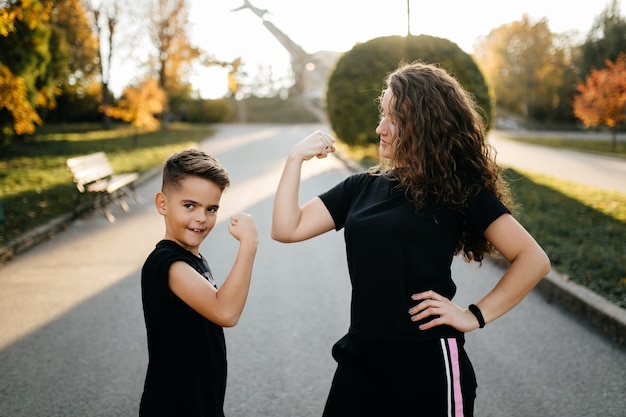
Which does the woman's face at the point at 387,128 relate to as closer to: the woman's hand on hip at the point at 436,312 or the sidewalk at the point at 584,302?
the woman's hand on hip at the point at 436,312

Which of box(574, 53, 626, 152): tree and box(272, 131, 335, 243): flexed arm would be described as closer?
box(272, 131, 335, 243): flexed arm

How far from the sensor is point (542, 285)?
18.7 feet

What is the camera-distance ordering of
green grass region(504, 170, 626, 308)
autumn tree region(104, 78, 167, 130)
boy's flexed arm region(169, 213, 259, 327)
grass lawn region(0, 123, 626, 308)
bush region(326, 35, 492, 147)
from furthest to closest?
autumn tree region(104, 78, 167, 130), bush region(326, 35, 492, 147), grass lawn region(0, 123, 626, 308), green grass region(504, 170, 626, 308), boy's flexed arm region(169, 213, 259, 327)

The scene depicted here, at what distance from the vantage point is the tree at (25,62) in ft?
25.4

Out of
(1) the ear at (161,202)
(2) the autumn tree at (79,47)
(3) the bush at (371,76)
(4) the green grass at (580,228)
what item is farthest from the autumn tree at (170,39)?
(1) the ear at (161,202)

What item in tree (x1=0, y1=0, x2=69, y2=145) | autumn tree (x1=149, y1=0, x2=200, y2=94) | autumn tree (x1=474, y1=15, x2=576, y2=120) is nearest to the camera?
tree (x1=0, y1=0, x2=69, y2=145)

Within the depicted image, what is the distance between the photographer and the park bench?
9272 millimetres

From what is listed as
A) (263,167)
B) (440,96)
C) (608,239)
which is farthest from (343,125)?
(440,96)

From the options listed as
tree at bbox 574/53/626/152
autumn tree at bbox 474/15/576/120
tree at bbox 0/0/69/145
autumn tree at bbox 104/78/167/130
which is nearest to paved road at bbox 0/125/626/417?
tree at bbox 0/0/69/145

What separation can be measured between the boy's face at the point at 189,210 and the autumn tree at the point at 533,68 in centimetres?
4619

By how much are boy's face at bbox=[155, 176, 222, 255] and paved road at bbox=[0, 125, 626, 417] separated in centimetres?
177

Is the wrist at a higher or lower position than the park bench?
higher

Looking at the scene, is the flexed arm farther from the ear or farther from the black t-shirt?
the ear

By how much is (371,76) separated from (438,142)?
1446 cm
